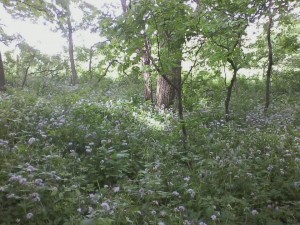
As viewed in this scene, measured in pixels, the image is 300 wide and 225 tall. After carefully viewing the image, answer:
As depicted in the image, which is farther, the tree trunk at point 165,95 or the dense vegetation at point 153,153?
the tree trunk at point 165,95

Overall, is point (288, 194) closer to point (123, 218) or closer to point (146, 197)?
point (146, 197)

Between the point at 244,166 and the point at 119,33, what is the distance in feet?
9.08

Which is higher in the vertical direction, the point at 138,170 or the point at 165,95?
the point at 165,95

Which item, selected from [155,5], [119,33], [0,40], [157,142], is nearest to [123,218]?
[157,142]

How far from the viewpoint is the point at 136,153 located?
4.84 meters

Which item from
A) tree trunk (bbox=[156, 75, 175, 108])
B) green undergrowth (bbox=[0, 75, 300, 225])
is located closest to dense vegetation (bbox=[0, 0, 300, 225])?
green undergrowth (bbox=[0, 75, 300, 225])

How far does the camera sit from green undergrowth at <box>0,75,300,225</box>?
2.92 meters

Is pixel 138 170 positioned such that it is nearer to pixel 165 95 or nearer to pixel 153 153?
pixel 153 153

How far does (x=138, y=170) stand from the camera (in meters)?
4.45

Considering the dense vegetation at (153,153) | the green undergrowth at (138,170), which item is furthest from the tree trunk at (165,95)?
the green undergrowth at (138,170)

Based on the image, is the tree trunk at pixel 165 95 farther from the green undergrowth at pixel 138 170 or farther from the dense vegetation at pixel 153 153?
the green undergrowth at pixel 138 170

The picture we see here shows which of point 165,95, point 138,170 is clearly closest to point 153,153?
point 138,170

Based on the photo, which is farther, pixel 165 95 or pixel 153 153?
pixel 165 95

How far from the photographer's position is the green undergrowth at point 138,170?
2.92 meters
